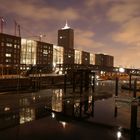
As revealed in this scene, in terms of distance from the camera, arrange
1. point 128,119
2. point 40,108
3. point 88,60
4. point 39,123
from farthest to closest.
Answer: point 88,60 → point 40,108 → point 128,119 → point 39,123

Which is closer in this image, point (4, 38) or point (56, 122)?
point (56, 122)

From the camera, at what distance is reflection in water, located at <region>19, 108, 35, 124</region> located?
2084 cm

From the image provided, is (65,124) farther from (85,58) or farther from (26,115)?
(85,58)

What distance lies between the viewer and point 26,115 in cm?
2269

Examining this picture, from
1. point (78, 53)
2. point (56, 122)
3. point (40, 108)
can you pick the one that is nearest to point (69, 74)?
point (40, 108)

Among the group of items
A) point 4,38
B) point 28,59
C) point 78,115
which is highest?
point 4,38

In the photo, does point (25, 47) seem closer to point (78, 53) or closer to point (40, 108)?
point (78, 53)

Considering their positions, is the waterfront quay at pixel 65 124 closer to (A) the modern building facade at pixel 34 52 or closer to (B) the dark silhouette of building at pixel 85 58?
(A) the modern building facade at pixel 34 52

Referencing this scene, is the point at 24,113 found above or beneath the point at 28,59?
beneath

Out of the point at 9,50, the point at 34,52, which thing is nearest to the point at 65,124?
the point at 9,50

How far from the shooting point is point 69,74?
7444 cm

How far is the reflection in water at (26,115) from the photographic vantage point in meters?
20.8

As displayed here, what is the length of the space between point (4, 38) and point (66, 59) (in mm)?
53534

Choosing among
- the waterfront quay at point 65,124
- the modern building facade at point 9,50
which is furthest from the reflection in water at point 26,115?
the modern building facade at point 9,50
